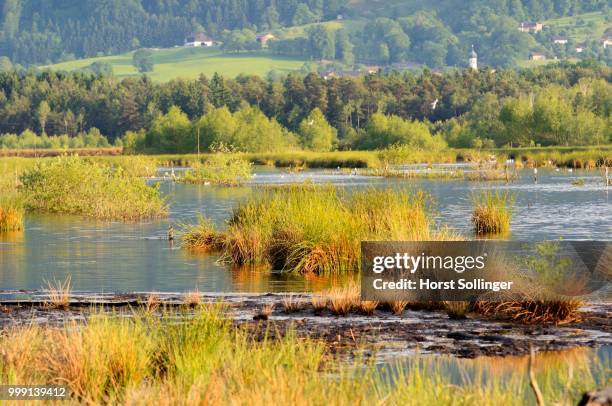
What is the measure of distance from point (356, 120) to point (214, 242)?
13154cm

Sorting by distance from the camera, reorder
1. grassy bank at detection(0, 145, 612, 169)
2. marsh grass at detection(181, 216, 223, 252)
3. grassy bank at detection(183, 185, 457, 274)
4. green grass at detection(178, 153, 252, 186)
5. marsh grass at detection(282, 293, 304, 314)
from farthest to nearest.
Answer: grassy bank at detection(0, 145, 612, 169), green grass at detection(178, 153, 252, 186), marsh grass at detection(181, 216, 223, 252), grassy bank at detection(183, 185, 457, 274), marsh grass at detection(282, 293, 304, 314)

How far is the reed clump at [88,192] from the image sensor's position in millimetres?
41312

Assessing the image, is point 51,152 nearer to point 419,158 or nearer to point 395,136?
point 395,136

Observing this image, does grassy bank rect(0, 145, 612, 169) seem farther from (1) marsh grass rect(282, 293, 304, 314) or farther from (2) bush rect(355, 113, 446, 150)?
(1) marsh grass rect(282, 293, 304, 314)

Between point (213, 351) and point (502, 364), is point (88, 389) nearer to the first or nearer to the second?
point (213, 351)

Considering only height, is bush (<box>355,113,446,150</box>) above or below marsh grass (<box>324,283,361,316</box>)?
below

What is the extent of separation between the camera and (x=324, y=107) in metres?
158

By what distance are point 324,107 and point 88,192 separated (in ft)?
379

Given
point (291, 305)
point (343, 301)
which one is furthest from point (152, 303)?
point (343, 301)

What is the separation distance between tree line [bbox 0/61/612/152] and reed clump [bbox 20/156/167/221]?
237ft

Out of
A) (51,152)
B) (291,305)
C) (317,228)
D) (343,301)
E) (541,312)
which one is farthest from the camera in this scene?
(51,152)

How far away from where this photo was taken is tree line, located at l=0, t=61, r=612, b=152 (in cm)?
11762

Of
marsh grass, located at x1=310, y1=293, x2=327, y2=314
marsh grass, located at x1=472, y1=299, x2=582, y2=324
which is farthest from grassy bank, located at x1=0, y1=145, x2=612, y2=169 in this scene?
marsh grass, located at x1=472, y1=299, x2=582, y2=324

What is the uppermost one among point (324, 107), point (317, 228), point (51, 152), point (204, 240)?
point (324, 107)
